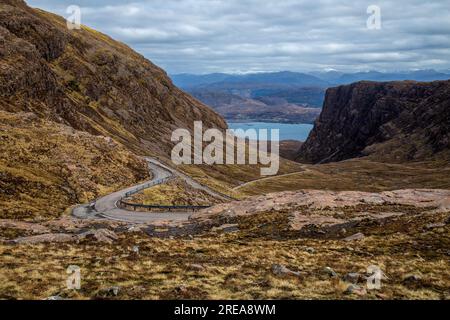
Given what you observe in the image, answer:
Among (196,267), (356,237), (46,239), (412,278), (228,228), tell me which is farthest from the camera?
(228,228)

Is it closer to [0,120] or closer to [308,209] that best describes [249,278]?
[308,209]

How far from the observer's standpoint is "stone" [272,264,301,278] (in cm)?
2065

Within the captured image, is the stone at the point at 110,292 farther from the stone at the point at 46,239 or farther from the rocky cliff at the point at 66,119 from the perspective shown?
the rocky cliff at the point at 66,119

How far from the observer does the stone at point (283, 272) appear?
20.7 m

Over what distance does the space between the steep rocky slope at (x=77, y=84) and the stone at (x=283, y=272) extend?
82.5 meters

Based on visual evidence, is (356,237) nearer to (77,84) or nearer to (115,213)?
(115,213)

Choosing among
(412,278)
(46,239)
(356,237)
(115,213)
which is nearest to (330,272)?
(412,278)

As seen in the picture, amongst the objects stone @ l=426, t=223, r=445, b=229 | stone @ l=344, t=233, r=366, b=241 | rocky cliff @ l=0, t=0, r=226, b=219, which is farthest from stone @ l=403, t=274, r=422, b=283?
rocky cliff @ l=0, t=0, r=226, b=219

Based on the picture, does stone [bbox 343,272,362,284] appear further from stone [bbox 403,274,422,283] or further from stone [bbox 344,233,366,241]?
stone [bbox 344,233,366,241]

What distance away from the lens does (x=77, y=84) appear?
153 m

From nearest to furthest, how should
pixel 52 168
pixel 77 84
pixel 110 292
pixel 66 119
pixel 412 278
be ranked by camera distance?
pixel 110 292 < pixel 412 278 < pixel 52 168 < pixel 66 119 < pixel 77 84

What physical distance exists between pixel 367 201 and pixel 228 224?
14.9 metres

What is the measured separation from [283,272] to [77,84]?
14709 cm

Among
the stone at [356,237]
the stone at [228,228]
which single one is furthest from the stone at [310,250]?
the stone at [228,228]
